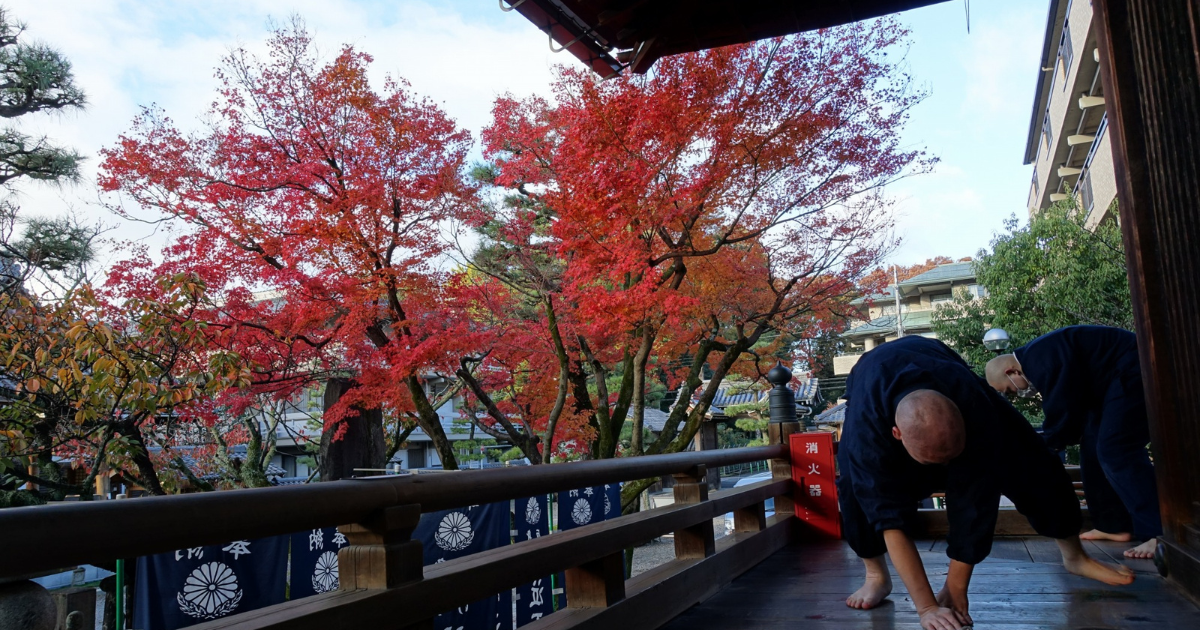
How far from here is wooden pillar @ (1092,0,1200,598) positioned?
260cm

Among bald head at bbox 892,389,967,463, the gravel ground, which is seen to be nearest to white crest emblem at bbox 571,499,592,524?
bald head at bbox 892,389,967,463

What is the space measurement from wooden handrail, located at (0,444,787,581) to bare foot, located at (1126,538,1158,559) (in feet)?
10.7

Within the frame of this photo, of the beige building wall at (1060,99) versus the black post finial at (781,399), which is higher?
the beige building wall at (1060,99)

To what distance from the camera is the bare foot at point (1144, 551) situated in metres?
3.62

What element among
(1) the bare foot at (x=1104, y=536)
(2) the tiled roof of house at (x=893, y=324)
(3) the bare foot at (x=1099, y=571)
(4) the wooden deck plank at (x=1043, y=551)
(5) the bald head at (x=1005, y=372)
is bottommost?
(4) the wooden deck plank at (x=1043, y=551)

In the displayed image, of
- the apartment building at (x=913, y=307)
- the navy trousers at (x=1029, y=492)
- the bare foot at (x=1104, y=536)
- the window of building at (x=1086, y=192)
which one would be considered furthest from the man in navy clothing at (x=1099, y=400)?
the apartment building at (x=913, y=307)

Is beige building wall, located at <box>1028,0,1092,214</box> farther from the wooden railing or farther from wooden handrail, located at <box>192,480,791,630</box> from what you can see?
wooden handrail, located at <box>192,480,791,630</box>

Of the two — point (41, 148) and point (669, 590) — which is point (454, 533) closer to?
point (669, 590)

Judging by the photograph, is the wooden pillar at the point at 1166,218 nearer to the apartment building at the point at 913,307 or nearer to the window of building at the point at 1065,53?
the window of building at the point at 1065,53

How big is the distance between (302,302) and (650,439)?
46.9ft

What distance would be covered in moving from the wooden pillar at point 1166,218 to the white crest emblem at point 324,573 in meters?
4.37

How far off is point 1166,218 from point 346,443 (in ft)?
25.8

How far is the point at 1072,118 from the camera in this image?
16922mm

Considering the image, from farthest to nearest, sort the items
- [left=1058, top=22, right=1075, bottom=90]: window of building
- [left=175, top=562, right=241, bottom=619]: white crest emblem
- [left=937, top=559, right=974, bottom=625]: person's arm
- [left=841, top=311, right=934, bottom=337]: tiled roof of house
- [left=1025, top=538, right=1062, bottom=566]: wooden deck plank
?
[left=841, top=311, right=934, bottom=337]: tiled roof of house, [left=1058, top=22, right=1075, bottom=90]: window of building, [left=1025, top=538, right=1062, bottom=566]: wooden deck plank, [left=175, top=562, right=241, bottom=619]: white crest emblem, [left=937, top=559, right=974, bottom=625]: person's arm
